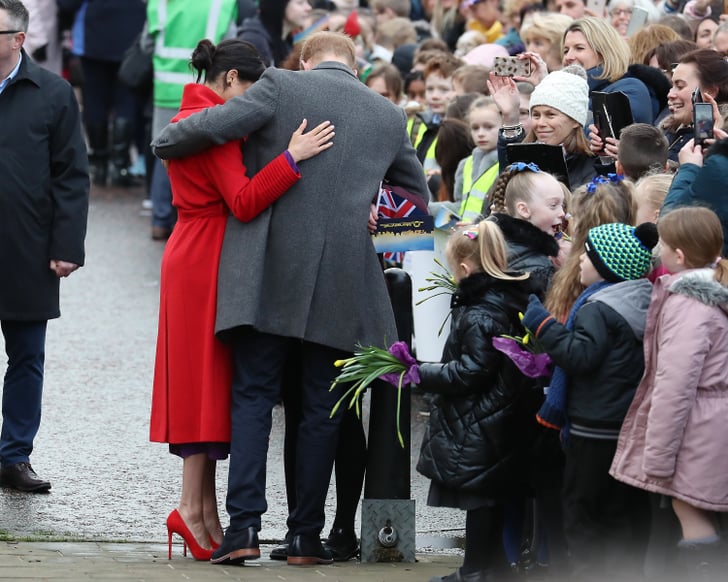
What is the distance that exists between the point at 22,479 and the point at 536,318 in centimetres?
301

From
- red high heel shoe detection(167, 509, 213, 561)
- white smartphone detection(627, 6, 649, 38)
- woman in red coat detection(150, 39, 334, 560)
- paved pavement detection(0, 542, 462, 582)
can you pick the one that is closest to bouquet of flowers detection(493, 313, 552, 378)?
paved pavement detection(0, 542, 462, 582)

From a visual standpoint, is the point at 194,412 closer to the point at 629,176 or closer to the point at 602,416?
the point at 602,416

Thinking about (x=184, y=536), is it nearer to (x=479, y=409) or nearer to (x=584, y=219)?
(x=479, y=409)

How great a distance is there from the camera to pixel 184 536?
637cm

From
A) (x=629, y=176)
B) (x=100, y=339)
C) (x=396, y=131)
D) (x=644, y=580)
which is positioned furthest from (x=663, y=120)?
(x=100, y=339)

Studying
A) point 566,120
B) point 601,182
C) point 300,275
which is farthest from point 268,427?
point 566,120

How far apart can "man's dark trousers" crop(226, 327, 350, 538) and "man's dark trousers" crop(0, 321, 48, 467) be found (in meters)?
1.58

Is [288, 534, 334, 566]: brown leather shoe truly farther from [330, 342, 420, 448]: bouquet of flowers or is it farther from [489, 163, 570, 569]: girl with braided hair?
[489, 163, 570, 569]: girl with braided hair

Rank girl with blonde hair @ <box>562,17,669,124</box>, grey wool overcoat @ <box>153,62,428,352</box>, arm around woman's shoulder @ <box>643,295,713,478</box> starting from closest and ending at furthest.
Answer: arm around woman's shoulder @ <box>643,295,713,478</box> → grey wool overcoat @ <box>153,62,428,352</box> → girl with blonde hair @ <box>562,17,669,124</box>

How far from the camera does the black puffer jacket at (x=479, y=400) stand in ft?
18.9

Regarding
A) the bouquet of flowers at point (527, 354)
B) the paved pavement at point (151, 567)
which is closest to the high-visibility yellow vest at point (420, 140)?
the paved pavement at point (151, 567)

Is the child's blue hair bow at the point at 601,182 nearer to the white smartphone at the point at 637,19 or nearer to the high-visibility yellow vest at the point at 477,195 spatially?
the high-visibility yellow vest at the point at 477,195

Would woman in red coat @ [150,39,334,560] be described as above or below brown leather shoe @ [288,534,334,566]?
above

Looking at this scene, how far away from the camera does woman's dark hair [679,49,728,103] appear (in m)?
7.13
